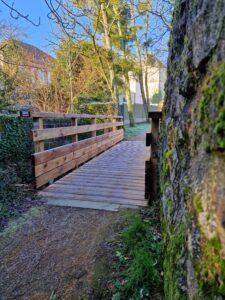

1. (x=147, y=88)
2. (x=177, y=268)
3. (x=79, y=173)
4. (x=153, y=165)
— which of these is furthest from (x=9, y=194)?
(x=147, y=88)

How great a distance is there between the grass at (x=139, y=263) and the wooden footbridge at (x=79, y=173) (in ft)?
2.61

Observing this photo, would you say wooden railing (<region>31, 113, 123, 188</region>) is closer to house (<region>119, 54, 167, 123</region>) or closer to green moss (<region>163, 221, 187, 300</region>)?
green moss (<region>163, 221, 187, 300</region>)

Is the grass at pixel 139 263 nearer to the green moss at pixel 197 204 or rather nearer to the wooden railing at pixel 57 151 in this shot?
the green moss at pixel 197 204

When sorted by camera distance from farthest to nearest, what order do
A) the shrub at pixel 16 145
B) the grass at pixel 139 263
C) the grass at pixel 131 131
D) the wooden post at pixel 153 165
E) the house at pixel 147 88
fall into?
the house at pixel 147 88
the grass at pixel 131 131
the shrub at pixel 16 145
the wooden post at pixel 153 165
the grass at pixel 139 263

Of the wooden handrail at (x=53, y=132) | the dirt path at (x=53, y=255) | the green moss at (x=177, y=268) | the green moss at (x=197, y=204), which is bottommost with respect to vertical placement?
the dirt path at (x=53, y=255)

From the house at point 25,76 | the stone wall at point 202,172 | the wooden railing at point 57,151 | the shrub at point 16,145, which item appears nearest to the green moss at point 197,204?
the stone wall at point 202,172

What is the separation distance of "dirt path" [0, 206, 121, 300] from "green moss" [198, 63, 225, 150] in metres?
1.36

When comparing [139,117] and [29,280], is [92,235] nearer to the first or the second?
[29,280]

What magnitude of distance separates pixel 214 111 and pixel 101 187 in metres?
3.05

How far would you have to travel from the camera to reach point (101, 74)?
10906 millimetres

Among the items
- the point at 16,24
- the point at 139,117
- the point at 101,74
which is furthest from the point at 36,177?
the point at 139,117

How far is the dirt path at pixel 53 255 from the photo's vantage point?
168cm

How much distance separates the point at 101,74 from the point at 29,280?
33.4 ft

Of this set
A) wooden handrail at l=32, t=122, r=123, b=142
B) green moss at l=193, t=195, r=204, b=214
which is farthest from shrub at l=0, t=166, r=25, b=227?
green moss at l=193, t=195, r=204, b=214
